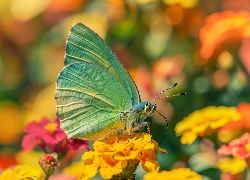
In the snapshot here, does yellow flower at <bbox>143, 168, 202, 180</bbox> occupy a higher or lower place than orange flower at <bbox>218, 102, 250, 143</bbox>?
lower

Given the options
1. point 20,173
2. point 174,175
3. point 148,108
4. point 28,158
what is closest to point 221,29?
point 148,108

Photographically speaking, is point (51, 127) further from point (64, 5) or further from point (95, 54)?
point (64, 5)

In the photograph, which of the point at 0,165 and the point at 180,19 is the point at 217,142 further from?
the point at 0,165

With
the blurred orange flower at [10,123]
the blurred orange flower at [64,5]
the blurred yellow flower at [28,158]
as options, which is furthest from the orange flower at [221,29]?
the blurred orange flower at [10,123]

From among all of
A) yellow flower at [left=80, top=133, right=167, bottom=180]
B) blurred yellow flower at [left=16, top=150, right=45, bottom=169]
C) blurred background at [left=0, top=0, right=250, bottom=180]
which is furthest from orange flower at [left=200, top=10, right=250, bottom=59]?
blurred yellow flower at [left=16, top=150, right=45, bottom=169]

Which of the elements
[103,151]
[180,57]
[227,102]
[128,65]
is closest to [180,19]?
[180,57]

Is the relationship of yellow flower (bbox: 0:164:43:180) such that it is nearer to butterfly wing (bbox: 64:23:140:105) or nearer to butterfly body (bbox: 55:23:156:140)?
butterfly body (bbox: 55:23:156:140)

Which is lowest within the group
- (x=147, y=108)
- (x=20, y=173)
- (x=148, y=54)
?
(x=20, y=173)
